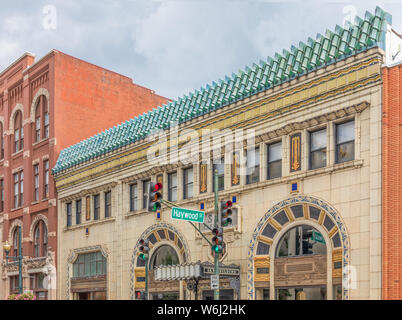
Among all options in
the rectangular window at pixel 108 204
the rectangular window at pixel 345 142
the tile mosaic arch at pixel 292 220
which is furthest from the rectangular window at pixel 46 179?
the rectangular window at pixel 345 142

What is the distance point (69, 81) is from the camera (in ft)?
150

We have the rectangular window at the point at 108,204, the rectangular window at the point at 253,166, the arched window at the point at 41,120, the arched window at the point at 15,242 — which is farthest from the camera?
the arched window at the point at 15,242

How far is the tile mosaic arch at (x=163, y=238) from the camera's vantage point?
102ft

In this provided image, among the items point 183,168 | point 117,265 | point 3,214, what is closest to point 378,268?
point 183,168

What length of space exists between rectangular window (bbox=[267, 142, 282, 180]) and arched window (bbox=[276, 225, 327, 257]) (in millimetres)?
2825

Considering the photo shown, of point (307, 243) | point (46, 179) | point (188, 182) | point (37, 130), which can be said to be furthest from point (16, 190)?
point (307, 243)

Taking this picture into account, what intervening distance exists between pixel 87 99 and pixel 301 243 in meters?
26.9

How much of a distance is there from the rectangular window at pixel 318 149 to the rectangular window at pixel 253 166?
319 centimetres

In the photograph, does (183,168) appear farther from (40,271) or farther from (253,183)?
(40,271)

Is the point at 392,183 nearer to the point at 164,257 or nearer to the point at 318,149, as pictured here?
the point at 318,149

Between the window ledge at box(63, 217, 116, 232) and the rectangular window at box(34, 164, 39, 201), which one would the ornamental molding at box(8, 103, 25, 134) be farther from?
the window ledge at box(63, 217, 116, 232)

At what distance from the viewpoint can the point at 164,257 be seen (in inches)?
1296

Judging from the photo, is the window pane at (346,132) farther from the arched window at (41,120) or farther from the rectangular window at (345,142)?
the arched window at (41,120)
